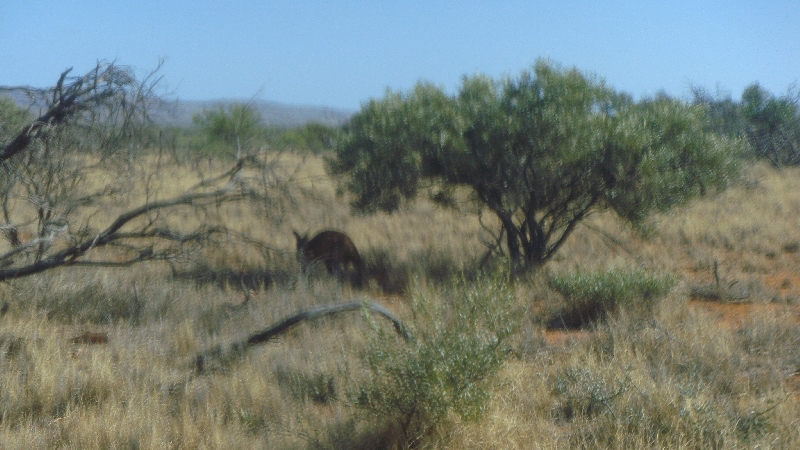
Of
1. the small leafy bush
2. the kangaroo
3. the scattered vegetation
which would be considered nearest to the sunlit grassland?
the scattered vegetation

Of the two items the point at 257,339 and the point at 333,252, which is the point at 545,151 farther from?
the point at 257,339

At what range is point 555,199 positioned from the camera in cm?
1252

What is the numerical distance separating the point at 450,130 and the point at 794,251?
7.23 meters

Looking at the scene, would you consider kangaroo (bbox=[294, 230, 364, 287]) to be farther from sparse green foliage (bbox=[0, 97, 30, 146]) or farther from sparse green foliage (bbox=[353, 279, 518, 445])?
sparse green foliage (bbox=[353, 279, 518, 445])

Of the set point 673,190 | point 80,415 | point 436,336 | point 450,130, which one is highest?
point 450,130

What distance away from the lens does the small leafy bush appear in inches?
354

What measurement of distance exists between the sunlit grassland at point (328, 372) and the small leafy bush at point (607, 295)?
166 millimetres

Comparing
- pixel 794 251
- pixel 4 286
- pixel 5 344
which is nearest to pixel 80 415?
pixel 5 344

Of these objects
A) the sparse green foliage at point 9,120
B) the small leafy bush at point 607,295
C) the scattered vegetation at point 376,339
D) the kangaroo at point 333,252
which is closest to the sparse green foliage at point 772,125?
the scattered vegetation at point 376,339

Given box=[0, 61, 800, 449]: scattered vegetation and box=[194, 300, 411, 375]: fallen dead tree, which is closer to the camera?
box=[0, 61, 800, 449]: scattered vegetation

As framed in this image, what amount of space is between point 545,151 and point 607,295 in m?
3.47

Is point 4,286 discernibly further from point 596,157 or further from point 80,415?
point 596,157

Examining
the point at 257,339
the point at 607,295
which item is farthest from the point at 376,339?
the point at 607,295

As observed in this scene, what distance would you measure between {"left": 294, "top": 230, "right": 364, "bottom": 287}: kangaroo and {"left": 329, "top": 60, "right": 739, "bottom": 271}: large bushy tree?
46.7 inches
